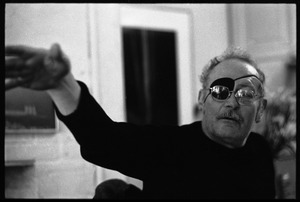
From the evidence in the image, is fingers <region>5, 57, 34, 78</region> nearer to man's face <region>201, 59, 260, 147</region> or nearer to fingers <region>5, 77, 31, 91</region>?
fingers <region>5, 77, 31, 91</region>

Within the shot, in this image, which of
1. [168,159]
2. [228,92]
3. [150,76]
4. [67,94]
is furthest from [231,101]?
[150,76]

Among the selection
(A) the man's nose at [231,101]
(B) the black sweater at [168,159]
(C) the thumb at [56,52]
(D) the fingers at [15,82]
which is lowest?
(B) the black sweater at [168,159]

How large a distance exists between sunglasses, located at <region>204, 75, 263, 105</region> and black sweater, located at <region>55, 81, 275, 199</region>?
0.26 feet

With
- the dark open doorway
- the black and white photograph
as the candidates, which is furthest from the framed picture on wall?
the dark open doorway

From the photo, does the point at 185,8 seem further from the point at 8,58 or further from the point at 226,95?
the point at 8,58

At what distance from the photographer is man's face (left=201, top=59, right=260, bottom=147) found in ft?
2.85

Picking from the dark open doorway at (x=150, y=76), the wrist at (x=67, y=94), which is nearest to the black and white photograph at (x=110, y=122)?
the wrist at (x=67, y=94)

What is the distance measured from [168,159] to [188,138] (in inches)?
2.1

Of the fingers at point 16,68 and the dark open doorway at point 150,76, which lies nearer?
the fingers at point 16,68

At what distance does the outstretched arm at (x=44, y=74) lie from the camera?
0.81m

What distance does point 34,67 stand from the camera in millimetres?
809

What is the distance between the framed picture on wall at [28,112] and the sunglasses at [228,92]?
0.93 ft

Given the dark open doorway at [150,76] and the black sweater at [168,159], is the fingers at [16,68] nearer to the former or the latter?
the black sweater at [168,159]

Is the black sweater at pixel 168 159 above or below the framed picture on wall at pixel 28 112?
below
